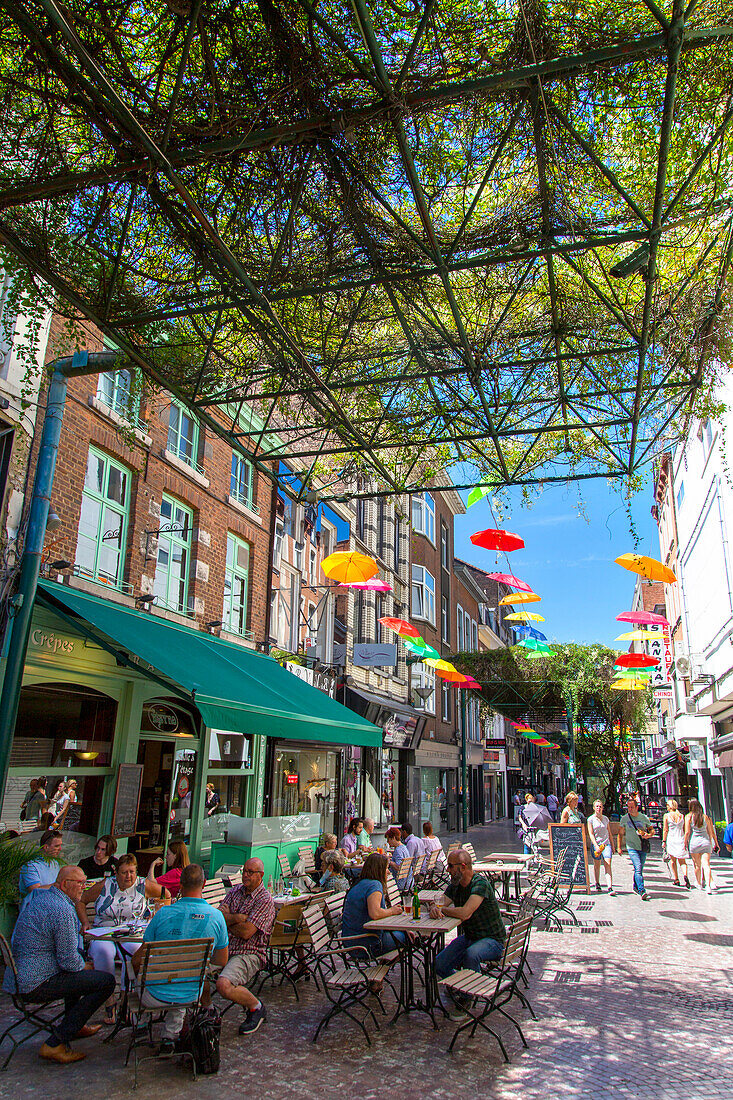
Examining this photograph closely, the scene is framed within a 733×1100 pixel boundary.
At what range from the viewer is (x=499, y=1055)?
216 inches

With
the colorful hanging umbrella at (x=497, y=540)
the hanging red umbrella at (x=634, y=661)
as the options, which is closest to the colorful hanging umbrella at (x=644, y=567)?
the colorful hanging umbrella at (x=497, y=540)

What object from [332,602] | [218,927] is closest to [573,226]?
[218,927]

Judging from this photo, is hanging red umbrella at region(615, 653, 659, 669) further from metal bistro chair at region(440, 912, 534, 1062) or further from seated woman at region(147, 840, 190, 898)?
metal bistro chair at region(440, 912, 534, 1062)

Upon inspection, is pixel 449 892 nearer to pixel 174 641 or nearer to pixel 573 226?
pixel 174 641

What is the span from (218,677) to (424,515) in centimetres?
2054

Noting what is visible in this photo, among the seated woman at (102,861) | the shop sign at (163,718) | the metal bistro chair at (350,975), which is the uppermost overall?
the shop sign at (163,718)

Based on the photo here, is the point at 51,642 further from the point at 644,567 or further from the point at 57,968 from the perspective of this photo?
the point at 644,567

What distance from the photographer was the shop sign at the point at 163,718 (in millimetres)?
11016

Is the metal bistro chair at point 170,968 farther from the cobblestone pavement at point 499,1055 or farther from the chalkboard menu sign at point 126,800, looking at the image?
the chalkboard menu sign at point 126,800

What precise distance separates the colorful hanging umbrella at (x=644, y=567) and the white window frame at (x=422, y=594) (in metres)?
11.7

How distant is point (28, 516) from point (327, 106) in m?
5.50

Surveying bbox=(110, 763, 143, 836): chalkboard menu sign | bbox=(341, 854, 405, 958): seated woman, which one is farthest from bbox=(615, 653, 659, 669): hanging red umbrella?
bbox=(341, 854, 405, 958): seated woman

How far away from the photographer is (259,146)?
16.0 ft

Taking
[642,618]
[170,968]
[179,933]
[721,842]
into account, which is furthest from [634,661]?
[170,968]
